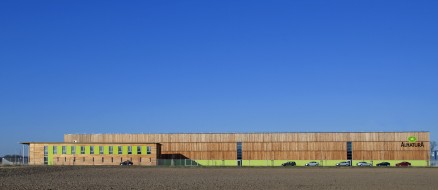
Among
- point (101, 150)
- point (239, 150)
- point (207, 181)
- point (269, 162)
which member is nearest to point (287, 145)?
point (269, 162)

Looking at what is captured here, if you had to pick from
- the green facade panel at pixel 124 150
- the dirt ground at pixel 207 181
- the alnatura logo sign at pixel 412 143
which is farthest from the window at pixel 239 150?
the dirt ground at pixel 207 181

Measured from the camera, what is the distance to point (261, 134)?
421ft

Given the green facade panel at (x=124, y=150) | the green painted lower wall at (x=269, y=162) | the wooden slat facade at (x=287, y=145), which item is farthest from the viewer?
the wooden slat facade at (x=287, y=145)

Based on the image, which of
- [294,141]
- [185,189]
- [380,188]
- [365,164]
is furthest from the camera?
[294,141]

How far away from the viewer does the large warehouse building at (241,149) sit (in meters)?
119

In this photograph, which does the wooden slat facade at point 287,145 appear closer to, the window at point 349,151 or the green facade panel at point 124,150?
the window at point 349,151

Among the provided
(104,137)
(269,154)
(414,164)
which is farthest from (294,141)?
(104,137)

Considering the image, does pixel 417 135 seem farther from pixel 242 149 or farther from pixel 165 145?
pixel 165 145

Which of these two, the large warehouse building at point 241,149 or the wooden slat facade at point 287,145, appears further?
the wooden slat facade at point 287,145

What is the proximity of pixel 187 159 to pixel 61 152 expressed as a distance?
951 inches

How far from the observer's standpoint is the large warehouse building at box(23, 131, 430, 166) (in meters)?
119

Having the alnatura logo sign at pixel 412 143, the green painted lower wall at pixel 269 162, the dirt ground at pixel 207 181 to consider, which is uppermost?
the alnatura logo sign at pixel 412 143

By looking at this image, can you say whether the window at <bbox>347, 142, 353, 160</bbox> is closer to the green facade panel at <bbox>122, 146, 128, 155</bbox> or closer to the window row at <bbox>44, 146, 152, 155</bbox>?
the window row at <bbox>44, 146, 152, 155</bbox>

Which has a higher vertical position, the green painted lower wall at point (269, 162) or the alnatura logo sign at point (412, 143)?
the alnatura logo sign at point (412, 143)
